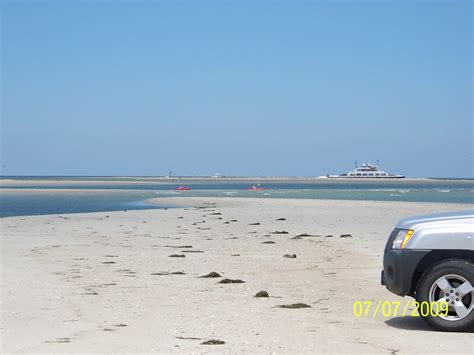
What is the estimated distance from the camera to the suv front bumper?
9.20 meters

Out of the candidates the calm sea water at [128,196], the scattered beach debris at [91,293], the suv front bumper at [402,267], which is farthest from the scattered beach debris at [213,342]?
the calm sea water at [128,196]

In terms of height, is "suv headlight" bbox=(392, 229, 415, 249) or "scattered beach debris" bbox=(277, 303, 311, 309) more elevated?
"suv headlight" bbox=(392, 229, 415, 249)

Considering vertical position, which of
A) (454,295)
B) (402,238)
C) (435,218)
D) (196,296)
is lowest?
(196,296)

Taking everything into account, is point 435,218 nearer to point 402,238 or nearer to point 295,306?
point 402,238

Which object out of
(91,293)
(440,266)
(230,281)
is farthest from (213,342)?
(230,281)

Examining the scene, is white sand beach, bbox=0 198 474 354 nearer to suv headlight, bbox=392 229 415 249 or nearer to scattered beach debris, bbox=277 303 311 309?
scattered beach debris, bbox=277 303 311 309

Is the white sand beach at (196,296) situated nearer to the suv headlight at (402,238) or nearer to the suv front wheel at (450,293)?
the suv front wheel at (450,293)

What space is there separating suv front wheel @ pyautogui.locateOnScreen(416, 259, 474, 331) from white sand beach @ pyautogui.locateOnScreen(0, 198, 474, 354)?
0.16 metres

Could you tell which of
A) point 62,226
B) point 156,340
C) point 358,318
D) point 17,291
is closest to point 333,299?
point 358,318

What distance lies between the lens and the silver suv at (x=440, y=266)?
890cm

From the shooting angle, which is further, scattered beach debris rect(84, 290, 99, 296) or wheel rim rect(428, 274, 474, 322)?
scattered beach debris rect(84, 290, 99, 296)

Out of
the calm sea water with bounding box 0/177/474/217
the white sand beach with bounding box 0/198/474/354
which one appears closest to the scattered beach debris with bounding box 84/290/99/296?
the white sand beach with bounding box 0/198/474/354

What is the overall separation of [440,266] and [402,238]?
2.04 feet

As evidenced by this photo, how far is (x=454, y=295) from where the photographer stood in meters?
8.94
